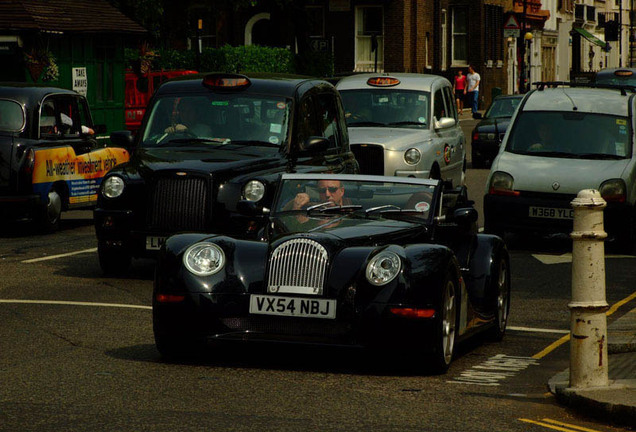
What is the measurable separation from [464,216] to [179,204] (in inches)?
162

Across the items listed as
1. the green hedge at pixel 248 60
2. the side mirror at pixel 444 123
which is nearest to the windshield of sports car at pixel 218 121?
the side mirror at pixel 444 123

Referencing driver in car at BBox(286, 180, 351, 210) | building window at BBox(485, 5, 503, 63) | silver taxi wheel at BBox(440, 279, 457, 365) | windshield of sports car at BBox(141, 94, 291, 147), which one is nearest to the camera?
silver taxi wheel at BBox(440, 279, 457, 365)

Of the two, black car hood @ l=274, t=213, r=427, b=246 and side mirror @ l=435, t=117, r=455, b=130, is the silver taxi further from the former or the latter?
black car hood @ l=274, t=213, r=427, b=246

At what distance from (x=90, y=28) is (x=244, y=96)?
18.9 metres

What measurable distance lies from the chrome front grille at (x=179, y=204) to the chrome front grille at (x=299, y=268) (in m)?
4.55

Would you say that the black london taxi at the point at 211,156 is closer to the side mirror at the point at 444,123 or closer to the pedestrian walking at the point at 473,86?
the side mirror at the point at 444,123

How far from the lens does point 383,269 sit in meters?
8.14

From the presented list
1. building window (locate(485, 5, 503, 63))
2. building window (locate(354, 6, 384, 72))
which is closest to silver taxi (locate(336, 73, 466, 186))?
building window (locate(354, 6, 384, 72))

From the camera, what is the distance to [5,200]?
55.7ft

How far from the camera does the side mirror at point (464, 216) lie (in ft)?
31.1

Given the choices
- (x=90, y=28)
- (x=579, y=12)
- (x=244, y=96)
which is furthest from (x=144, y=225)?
(x=579, y=12)

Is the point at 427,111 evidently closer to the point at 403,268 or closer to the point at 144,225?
the point at 144,225

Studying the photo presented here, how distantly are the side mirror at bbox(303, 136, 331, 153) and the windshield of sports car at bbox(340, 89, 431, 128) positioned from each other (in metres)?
6.42

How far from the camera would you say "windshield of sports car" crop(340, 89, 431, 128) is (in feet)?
66.8
